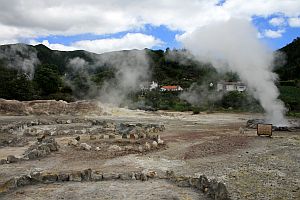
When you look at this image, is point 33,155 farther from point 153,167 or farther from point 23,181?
point 153,167

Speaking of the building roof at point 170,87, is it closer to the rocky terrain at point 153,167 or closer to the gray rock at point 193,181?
the rocky terrain at point 153,167

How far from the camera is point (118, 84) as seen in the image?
4809 centimetres

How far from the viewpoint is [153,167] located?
511 inches

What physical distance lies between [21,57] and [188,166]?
6552cm

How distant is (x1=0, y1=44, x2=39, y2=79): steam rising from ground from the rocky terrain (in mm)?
46675

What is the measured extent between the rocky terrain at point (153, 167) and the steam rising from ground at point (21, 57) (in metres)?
46.7

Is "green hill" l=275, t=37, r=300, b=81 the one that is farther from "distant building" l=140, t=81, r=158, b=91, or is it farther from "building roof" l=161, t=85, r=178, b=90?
"distant building" l=140, t=81, r=158, b=91

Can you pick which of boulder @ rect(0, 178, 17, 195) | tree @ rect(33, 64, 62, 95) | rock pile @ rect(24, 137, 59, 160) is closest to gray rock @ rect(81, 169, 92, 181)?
boulder @ rect(0, 178, 17, 195)

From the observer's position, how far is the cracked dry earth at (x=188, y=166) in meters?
9.85

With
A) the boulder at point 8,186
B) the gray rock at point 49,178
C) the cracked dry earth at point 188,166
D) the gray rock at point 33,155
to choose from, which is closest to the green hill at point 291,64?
the cracked dry earth at point 188,166

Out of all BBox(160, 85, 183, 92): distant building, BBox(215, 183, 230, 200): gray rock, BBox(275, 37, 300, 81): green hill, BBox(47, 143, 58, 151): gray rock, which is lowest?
BBox(215, 183, 230, 200): gray rock

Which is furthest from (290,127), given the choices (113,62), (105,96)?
(113,62)

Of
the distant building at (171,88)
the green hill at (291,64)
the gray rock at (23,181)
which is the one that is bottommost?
the gray rock at (23,181)

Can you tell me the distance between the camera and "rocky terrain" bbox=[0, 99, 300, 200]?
993cm
